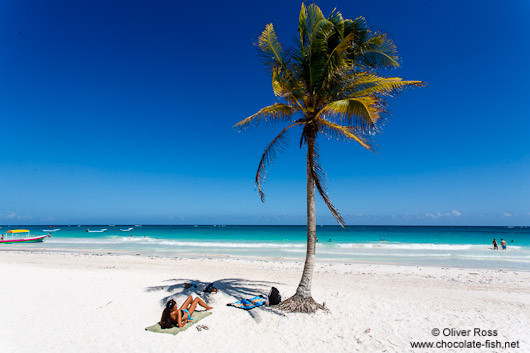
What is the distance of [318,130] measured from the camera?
722 cm

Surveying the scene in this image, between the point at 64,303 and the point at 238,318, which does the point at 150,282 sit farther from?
the point at 238,318

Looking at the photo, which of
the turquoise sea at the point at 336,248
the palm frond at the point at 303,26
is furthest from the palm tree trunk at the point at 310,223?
the turquoise sea at the point at 336,248

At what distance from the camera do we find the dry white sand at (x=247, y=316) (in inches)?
214

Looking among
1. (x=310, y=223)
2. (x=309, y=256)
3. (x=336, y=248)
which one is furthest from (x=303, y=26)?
(x=336, y=248)

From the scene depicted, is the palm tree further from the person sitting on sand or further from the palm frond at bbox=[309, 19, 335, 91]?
the person sitting on sand

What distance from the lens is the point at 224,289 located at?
960 cm

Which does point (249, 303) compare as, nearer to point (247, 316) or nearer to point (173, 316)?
point (247, 316)

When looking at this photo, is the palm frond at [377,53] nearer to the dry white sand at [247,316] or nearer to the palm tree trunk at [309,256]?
the palm tree trunk at [309,256]

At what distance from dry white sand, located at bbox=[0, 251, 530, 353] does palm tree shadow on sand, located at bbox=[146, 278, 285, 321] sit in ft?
0.12

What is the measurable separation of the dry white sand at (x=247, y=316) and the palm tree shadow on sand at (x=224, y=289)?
36 mm

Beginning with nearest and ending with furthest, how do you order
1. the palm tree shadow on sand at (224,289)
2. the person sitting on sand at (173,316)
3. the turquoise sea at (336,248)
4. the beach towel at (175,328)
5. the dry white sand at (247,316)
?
the dry white sand at (247,316) < the beach towel at (175,328) < the person sitting on sand at (173,316) < the palm tree shadow on sand at (224,289) < the turquoise sea at (336,248)

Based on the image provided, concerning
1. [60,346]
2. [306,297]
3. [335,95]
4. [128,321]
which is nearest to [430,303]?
[306,297]

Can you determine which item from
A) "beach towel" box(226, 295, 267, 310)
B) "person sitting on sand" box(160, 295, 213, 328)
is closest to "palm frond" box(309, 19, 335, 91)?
"beach towel" box(226, 295, 267, 310)

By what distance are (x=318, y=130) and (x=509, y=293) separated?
9596 mm
